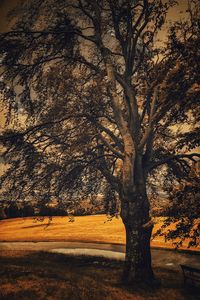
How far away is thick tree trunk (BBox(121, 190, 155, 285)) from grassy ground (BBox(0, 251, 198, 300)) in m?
0.55

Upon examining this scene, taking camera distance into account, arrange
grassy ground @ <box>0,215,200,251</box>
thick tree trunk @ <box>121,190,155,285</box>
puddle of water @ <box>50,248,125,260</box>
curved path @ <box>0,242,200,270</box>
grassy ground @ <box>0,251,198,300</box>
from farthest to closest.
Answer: grassy ground @ <box>0,215,200,251</box>
puddle of water @ <box>50,248,125,260</box>
curved path @ <box>0,242,200,270</box>
thick tree trunk @ <box>121,190,155,285</box>
grassy ground @ <box>0,251,198,300</box>

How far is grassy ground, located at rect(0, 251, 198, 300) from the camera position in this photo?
9898 millimetres

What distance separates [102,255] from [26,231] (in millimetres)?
11325

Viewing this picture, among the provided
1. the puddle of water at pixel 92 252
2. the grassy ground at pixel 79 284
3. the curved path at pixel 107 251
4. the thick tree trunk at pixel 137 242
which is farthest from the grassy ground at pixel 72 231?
the thick tree trunk at pixel 137 242

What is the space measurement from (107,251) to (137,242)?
28.4 ft

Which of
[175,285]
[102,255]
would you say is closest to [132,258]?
[175,285]

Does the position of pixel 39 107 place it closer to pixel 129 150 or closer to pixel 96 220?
pixel 129 150

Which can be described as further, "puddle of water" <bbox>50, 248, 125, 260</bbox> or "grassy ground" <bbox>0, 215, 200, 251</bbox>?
"grassy ground" <bbox>0, 215, 200, 251</bbox>

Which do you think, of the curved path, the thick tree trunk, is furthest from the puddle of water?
the thick tree trunk

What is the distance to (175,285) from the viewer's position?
12.8 metres

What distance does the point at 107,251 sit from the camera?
20.4 metres

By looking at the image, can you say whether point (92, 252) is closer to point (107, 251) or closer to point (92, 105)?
point (107, 251)

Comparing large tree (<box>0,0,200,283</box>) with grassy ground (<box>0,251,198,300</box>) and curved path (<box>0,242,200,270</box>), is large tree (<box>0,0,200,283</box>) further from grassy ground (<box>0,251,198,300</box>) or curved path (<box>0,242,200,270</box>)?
curved path (<box>0,242,200,270</box>)

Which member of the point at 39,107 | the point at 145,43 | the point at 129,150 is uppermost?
the point at 145,43
